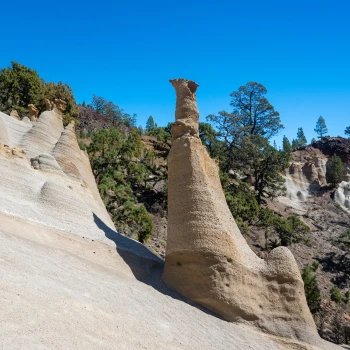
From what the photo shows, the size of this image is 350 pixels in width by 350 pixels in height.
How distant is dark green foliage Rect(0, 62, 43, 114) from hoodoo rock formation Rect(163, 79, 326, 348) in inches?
1036

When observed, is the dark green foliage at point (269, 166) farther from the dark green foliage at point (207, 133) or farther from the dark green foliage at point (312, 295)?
the dark green foliage at point (312, 295)

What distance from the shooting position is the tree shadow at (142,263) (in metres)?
8.81

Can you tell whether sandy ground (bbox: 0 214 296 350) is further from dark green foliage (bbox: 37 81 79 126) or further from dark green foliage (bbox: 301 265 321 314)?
dark green foliage (bbox: 37 81 79 126)

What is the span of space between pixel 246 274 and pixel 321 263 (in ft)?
68.9

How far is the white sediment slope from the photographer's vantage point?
4762 millimetres

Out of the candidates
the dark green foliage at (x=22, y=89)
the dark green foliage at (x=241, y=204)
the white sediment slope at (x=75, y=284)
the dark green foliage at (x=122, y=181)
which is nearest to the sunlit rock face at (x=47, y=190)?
the white sediment slope at (x=75, y=284)

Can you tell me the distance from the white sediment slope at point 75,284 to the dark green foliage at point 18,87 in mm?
21270

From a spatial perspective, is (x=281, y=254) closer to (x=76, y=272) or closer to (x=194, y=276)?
(x=194, y=276)

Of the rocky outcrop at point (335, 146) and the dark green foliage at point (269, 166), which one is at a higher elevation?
the rocky outcrop at point (335, 146)

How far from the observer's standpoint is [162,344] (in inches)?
226

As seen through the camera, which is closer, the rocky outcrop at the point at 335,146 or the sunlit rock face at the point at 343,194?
the sunlit rock face at the point at 343,194

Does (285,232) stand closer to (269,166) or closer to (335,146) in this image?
(269,166)

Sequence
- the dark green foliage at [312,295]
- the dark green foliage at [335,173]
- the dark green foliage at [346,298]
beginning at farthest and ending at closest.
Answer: the dark green foliage at [335,173] → the dark green foliage at [346,298] → the dark green foliage at [312,295]

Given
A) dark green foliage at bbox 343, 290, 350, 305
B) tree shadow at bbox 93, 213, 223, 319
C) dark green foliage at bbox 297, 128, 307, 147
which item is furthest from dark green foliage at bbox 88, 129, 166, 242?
dark green foliage at bbox 297, 128, 307, 147
